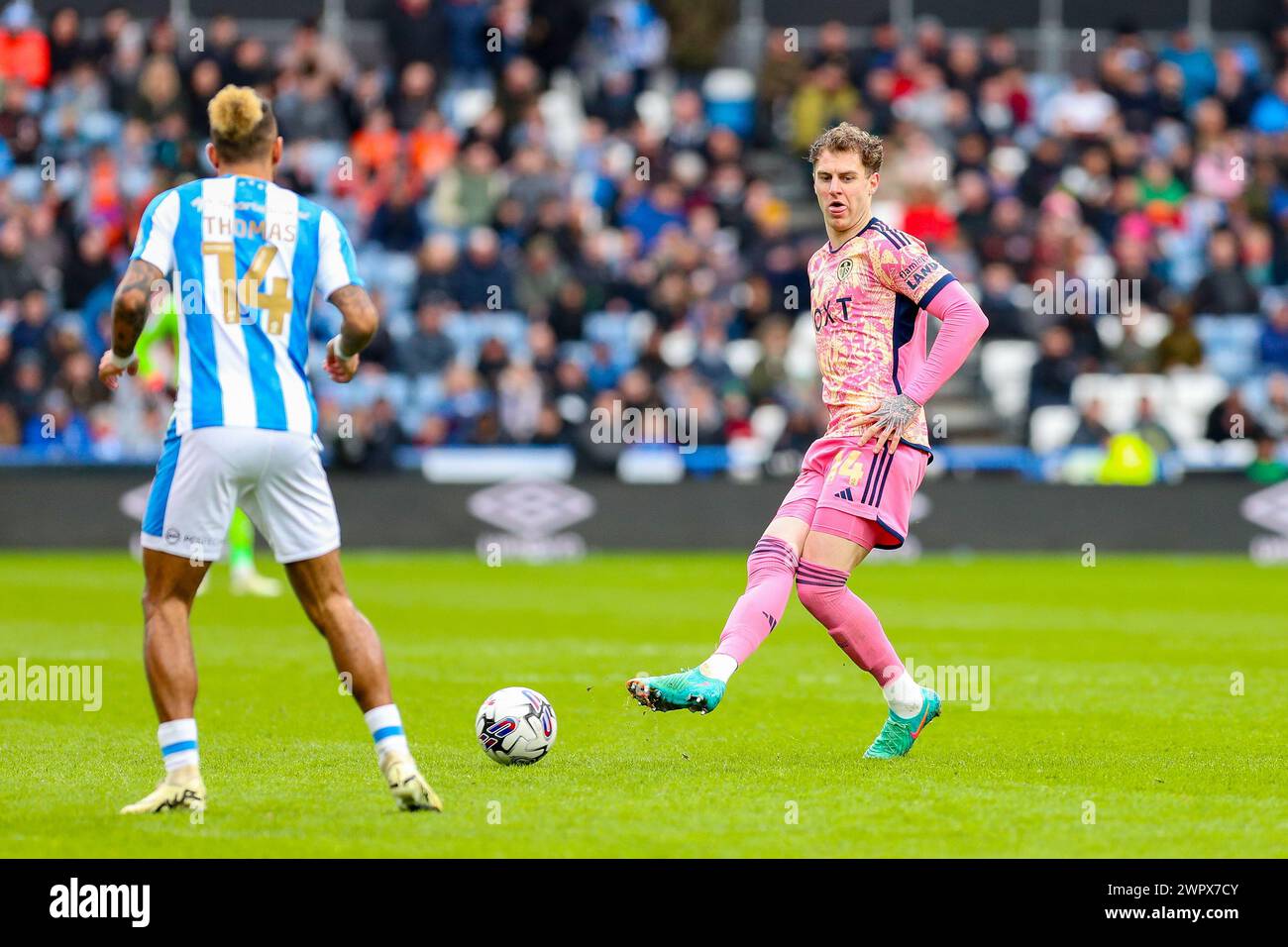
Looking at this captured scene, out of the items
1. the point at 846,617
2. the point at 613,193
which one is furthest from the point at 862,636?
the point at 613,193

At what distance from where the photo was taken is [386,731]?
6559 mm

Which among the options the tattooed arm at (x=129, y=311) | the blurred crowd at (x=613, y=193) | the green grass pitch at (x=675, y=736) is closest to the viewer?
the green grass pitch at (x=675, y=736)

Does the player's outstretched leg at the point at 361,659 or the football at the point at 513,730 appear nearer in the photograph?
the player's outstretched leg at the point at 361,659

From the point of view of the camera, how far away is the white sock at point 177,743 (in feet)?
21.5

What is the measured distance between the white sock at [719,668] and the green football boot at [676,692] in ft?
0.24

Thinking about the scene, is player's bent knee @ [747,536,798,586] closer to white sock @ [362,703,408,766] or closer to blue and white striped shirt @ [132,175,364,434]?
white sock @ [362,703,408,766]

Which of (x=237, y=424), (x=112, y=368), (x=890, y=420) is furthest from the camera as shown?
(x=890, y=420)

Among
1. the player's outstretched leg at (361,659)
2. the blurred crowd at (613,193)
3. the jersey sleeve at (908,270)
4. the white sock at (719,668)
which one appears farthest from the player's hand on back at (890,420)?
the blurred crowd at (613,193)

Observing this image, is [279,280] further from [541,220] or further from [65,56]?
[65,56]

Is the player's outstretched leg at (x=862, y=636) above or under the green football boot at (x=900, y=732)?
above

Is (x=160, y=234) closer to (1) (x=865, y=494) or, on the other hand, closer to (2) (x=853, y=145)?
(2) (x=853, y=145)

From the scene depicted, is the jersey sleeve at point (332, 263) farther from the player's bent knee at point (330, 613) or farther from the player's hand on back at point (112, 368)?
the player's bent knee at point (330, 613)

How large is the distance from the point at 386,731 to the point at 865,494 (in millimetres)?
2198

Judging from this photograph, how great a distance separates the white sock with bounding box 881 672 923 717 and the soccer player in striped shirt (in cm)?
219
